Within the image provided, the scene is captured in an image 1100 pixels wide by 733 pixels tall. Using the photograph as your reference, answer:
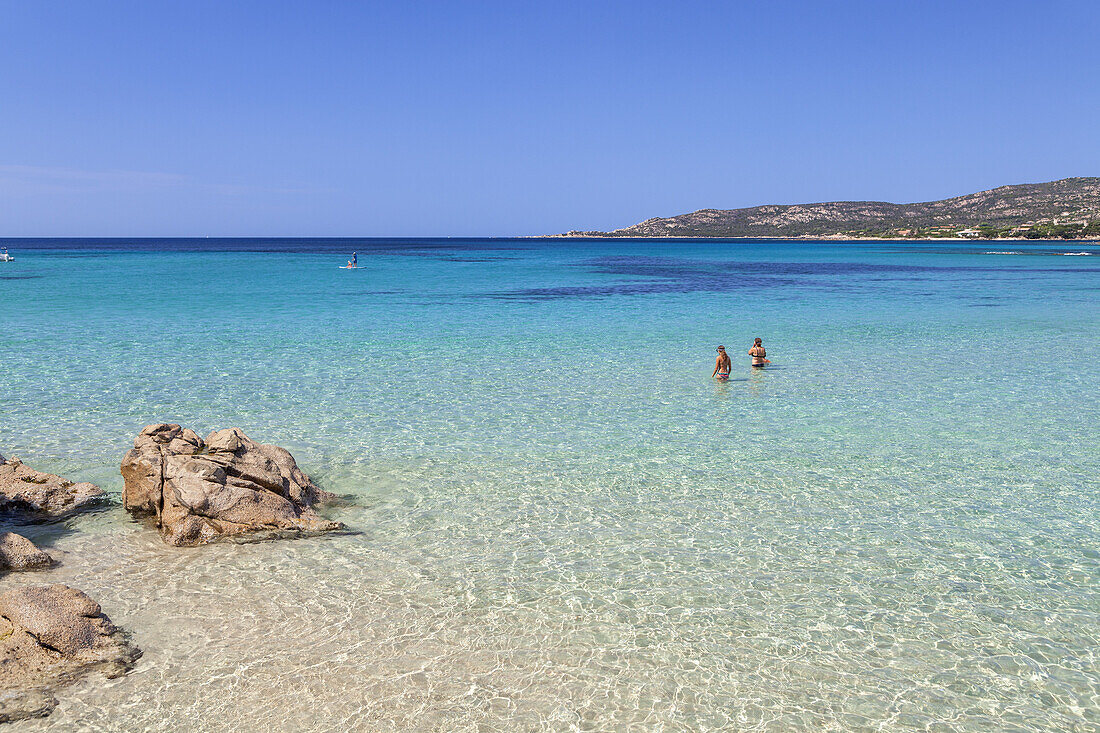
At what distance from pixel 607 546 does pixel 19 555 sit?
6.69m

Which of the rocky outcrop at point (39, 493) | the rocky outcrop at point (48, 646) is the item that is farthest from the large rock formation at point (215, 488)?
the rocky outcrop at point (48, 646)

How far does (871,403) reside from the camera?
54.2 feet

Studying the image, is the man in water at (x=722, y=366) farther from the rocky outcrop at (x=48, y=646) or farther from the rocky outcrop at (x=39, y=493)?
the rocky outcrop at (x=48, y=646)

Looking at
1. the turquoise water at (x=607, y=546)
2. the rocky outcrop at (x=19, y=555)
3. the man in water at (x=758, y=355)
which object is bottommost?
the turquoise water at (x=607, y=546)

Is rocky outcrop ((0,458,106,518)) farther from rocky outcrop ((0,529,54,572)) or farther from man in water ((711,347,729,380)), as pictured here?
man in water ((711,347,729,380))

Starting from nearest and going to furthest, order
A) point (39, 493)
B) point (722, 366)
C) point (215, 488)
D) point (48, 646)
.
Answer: point (48, 646)
point (215, 488)
point (39, 493)
point (722, 366)

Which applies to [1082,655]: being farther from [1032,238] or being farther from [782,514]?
[1032,238]

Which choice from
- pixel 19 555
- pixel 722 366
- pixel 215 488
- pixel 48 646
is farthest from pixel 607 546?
pixel 722 366

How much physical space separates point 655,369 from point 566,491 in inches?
401

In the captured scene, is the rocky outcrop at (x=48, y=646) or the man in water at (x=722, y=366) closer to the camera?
the rocky outcrop at (x=48, y=646)

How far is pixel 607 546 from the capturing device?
9.31m

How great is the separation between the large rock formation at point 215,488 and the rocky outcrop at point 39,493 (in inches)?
23.8

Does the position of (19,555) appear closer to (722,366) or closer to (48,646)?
(48,646)

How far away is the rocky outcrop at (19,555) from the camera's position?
8.48 meters
